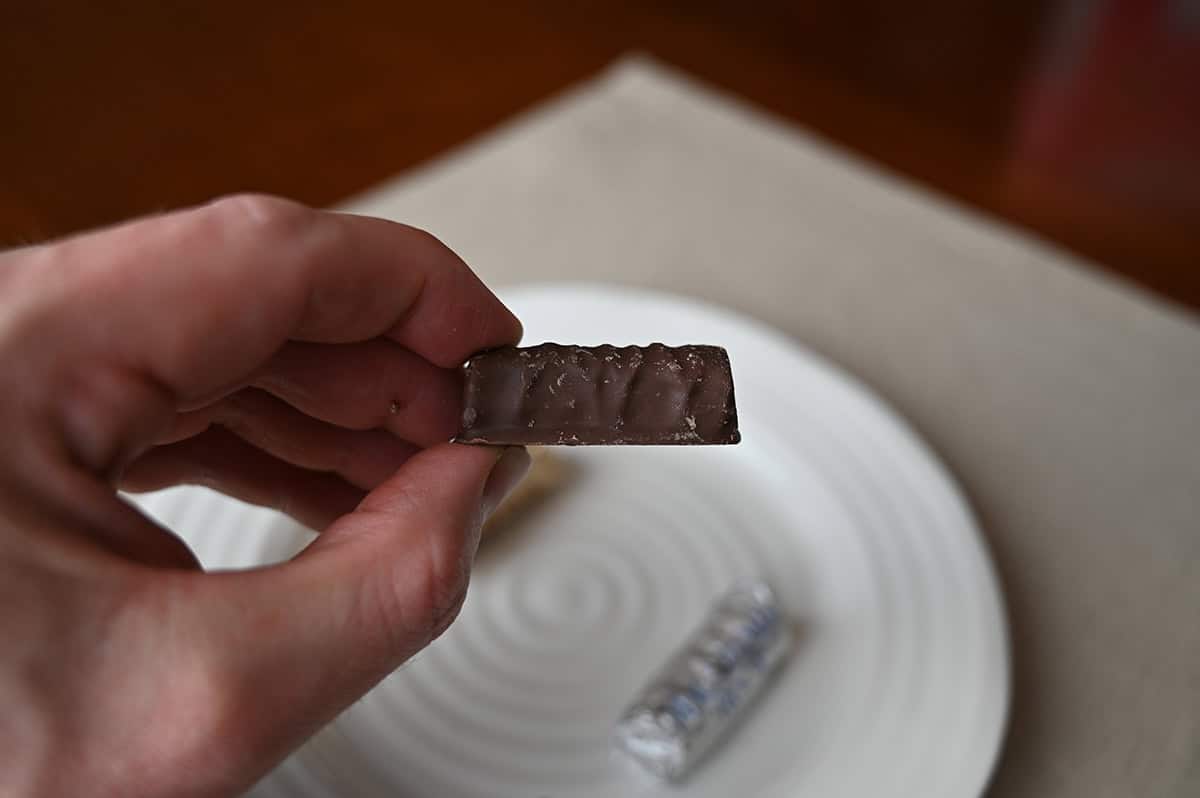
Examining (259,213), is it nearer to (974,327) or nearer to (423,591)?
(423,591)

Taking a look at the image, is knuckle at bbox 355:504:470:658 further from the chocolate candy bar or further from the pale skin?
the chocolate candy bar

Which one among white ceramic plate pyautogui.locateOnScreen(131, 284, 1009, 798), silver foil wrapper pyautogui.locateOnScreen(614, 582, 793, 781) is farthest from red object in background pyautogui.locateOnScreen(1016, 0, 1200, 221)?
silver foil wrapper pyautogui.locateOnScreen(614, 582, 793, 781)

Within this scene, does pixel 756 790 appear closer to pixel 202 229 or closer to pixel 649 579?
pixel 649 579

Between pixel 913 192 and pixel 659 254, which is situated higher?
pixel 913 192

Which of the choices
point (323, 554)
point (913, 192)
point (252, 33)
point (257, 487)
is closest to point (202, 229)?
point (323, 554)

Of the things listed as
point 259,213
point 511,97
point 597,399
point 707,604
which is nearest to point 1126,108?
point 511,97

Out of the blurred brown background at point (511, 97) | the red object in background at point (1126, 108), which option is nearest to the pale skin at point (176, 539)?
the blurred brown background at point (511, 97)
